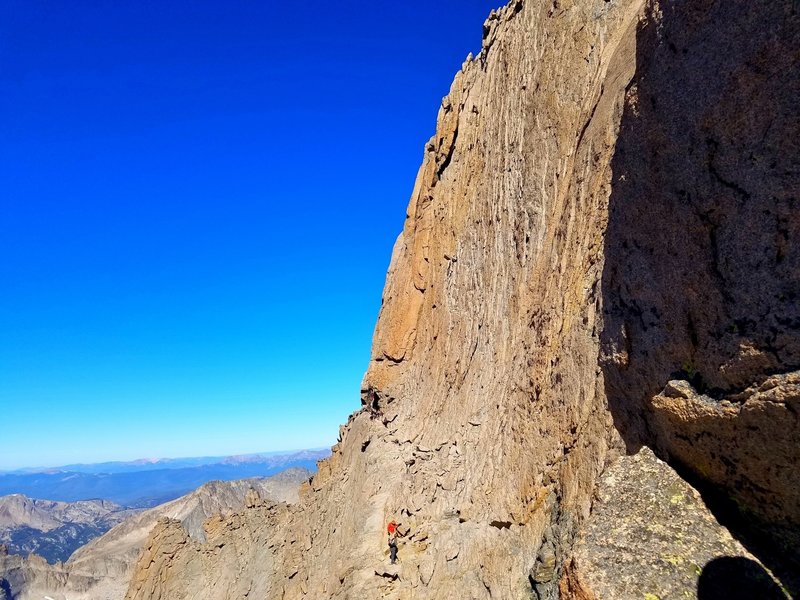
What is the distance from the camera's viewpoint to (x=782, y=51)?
8406mm

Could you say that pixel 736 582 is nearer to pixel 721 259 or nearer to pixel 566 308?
pixel 721 259

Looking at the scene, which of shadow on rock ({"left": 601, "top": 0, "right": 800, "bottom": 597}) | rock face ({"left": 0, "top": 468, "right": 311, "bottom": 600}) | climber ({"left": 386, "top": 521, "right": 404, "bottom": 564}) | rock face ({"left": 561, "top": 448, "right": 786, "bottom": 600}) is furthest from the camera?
rock face ({"left": 0, "top": 468, "right": 311, "bottom": 600})

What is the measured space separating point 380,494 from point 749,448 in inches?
916

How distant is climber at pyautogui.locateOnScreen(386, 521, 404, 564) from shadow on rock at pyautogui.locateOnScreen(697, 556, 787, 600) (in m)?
17.4

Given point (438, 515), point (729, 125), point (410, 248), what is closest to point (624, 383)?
point (729, 125)

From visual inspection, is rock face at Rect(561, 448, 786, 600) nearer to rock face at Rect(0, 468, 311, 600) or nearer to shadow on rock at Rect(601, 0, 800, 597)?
shadow on rock at Rect(601, 0, 800, 597)

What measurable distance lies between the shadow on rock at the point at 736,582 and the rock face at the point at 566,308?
21cm

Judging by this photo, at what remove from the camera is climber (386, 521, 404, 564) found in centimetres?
2403

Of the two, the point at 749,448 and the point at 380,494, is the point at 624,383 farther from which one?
the point at 380,494

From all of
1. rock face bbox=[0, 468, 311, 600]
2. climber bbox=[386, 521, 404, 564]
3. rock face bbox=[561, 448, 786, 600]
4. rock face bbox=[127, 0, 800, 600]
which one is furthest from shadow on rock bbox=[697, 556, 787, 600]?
rock face bbox=[0, 468, 311, 600]

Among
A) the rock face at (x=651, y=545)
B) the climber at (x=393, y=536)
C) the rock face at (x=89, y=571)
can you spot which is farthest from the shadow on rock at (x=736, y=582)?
the rock face at (x=89, y=571)

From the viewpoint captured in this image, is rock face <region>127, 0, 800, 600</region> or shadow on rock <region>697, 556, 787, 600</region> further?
rock face <region>127, 0, 800, 600</region>

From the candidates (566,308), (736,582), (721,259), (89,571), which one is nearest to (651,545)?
(736,582)

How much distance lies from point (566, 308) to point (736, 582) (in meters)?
9.56
